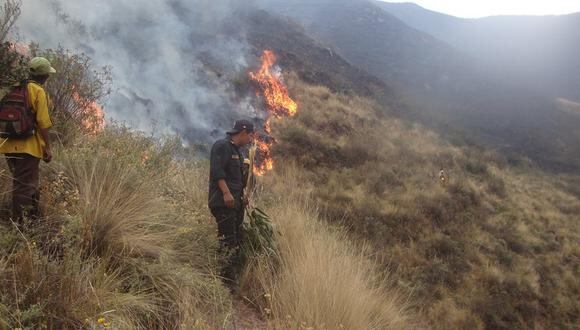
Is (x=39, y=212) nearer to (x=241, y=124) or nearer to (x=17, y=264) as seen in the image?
(x=17, y=264)

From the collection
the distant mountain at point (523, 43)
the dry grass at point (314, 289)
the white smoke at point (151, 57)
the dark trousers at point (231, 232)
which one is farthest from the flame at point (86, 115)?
the distant mountain at point (523, 43)

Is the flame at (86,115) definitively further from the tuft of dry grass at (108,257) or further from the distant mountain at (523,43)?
the distant mountain at (523,43)

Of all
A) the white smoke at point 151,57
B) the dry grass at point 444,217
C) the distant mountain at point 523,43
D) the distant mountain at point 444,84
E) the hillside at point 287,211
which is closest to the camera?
the hillside at point 287,211

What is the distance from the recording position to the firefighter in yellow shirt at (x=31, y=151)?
3.04 metres

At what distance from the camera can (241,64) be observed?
22.3 metres

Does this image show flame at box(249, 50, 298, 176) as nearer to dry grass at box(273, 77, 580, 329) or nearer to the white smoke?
dry grass at box(273, 77, 580, 329)

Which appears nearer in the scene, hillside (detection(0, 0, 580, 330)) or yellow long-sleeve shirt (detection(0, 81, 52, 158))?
hillside (detection(0, 0, 580, 330))

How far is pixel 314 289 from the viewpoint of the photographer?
120 inches

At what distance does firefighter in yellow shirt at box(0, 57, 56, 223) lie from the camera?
3.04 metres

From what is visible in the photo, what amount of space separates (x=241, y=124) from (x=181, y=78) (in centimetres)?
1476

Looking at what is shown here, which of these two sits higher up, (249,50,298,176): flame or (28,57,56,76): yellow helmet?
(28,57,56,76): yellow helmet

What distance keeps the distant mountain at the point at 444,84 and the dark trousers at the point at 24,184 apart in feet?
89.6

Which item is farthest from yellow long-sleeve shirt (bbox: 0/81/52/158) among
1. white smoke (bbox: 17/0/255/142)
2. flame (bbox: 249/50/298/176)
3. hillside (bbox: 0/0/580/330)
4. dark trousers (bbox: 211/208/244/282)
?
flame (bbox: 249/50/298/176)

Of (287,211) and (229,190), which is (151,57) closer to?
(287,211)
